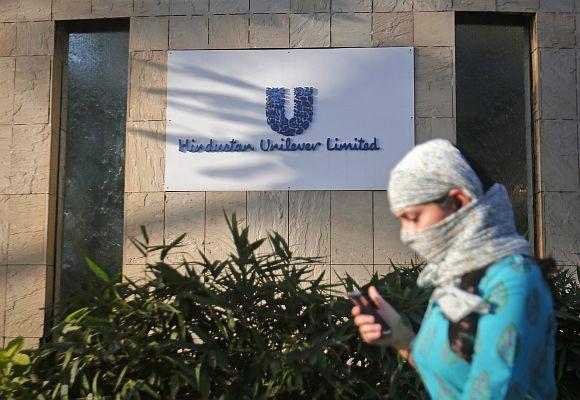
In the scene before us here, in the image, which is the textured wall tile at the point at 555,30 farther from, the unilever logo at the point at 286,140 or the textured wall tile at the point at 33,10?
the textured wall tile at the point at 33,10

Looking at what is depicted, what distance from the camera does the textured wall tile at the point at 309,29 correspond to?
22.1 feet

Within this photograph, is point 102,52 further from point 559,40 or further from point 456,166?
point 456,166

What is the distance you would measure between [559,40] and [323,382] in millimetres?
4810

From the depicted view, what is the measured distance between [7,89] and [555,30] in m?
5.67

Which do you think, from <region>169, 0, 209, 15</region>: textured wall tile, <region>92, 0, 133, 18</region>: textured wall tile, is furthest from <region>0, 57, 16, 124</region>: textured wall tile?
<region>169, 0, 209, 15</region>: textured wall tile

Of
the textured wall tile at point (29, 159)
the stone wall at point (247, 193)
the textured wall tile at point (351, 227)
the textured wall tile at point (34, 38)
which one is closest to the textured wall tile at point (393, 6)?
the stone wall at point (247, 193)

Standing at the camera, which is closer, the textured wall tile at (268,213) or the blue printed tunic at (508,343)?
the blue printed tunic at (508,343)

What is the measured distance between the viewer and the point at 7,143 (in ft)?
22.7

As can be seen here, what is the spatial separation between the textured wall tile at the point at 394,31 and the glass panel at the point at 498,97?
61 cm

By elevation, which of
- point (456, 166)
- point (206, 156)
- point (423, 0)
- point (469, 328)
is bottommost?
point (469, 328)

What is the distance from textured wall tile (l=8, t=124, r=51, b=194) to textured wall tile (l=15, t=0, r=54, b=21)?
115 centimetres

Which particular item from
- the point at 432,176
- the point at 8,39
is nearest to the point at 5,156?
the point at 8,39

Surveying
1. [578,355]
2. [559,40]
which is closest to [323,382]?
[578,355]

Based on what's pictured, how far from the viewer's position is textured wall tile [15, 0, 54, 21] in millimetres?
7023
